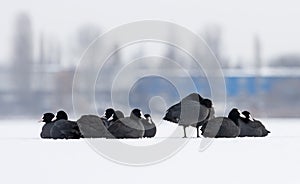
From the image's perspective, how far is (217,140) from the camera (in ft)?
25.1

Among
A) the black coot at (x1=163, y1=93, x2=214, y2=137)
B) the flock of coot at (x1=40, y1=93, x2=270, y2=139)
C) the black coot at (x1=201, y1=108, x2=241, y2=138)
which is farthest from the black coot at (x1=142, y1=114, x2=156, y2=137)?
the black coot at (x1=201, y1=108, x2=241, y2=138)

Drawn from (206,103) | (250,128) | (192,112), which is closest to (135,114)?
(192,112)

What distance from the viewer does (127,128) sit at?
7.96m

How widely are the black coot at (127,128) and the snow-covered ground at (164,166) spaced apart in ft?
3.15

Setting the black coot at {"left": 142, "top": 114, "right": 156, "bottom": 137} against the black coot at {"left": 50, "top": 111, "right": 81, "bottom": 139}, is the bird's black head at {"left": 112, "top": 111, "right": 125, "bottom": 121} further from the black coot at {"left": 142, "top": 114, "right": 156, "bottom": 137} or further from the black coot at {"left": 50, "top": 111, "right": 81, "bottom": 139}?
the black coot at {"left": 50, "top": 111, "right": 81, "bottom": 139}

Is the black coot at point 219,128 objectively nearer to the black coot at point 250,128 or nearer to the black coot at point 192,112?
the black coot at point 192,112

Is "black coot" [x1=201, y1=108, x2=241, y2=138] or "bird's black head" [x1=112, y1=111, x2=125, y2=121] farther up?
"bird's black head" [x1=112, y1=111, x2=125, y2=121]

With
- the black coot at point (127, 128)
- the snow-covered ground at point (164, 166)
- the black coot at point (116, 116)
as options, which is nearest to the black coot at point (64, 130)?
the black coot at point (127, 128)

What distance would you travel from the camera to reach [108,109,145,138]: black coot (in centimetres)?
793

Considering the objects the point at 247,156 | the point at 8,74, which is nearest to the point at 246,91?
the point at 8,74

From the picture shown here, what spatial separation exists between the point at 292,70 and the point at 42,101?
14495 millimetres

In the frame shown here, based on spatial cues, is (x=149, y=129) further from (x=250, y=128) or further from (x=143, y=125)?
(x=250, y=128)

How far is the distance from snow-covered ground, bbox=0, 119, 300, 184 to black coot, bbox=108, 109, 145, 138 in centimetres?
96

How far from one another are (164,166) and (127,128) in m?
2.88
